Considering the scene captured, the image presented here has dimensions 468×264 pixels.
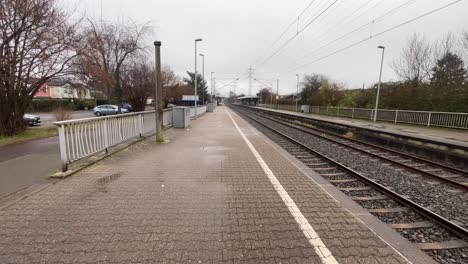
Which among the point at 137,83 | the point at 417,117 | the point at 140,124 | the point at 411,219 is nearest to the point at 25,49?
the point at 140,124

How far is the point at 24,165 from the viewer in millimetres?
6691

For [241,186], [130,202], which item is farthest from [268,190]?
[130,202]

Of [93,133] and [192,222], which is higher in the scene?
[93,133]

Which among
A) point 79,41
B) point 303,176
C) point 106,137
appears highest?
point 79,41

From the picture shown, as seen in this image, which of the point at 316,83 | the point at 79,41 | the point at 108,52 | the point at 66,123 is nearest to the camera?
the point at 66,123

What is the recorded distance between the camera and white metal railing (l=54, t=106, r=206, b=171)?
5688 millimetres

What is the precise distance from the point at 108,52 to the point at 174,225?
78.5 feet

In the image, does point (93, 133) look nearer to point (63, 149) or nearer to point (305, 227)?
point (63, 149)

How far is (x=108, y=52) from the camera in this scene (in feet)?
75.3

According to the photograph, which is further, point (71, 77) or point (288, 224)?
point (71, 77)

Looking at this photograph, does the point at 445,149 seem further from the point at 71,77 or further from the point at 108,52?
the point at 108,52

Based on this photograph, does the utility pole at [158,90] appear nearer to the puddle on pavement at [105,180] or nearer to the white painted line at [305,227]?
the puddle on pavement at [105,180]

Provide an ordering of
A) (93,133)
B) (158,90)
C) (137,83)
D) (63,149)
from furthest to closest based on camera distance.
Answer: (137,83) < (158,90) < (93,133) < (63,149)

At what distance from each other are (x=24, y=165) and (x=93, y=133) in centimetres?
193
